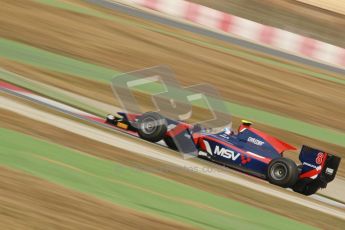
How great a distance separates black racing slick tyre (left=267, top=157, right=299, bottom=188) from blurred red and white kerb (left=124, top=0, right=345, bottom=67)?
1281cm

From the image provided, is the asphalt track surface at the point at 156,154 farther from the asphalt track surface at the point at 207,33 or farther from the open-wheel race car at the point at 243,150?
the asphalt track surface at the point at 207,33

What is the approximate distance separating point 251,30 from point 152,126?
1300cm

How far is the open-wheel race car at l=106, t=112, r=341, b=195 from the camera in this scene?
1191cm

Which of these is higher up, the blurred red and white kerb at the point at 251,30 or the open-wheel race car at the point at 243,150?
the blurred red and white kerb at the point at 251,30

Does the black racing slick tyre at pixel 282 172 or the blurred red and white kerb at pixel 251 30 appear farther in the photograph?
the blurred red and white kerb at pixel 251 30

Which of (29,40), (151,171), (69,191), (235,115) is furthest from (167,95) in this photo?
(69,191)

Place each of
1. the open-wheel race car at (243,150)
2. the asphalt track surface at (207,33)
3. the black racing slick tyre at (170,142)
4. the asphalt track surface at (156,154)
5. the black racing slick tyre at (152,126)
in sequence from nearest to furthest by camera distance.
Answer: the asphalt track surface at (156,154) → the open-wheel race car at (243,150) → the black racing slick tyre at (152,126) → the black racing slick tyre at (170,142) → the asphalt track surface at (207,33)

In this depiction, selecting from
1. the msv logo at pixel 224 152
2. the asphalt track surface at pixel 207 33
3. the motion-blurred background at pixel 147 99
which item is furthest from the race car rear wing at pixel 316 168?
the asphalt track surface at pixel 207 33

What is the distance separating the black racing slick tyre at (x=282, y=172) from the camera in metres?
11.8

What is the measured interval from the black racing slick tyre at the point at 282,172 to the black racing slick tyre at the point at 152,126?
1.81 m

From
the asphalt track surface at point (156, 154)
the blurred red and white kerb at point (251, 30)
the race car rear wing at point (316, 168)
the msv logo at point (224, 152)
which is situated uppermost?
the blurred red and white kerb at point (251, 30)

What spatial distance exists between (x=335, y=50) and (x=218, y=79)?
7212 mm

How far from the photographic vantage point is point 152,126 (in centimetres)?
1212

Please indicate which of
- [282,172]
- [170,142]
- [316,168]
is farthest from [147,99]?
[316,168]
